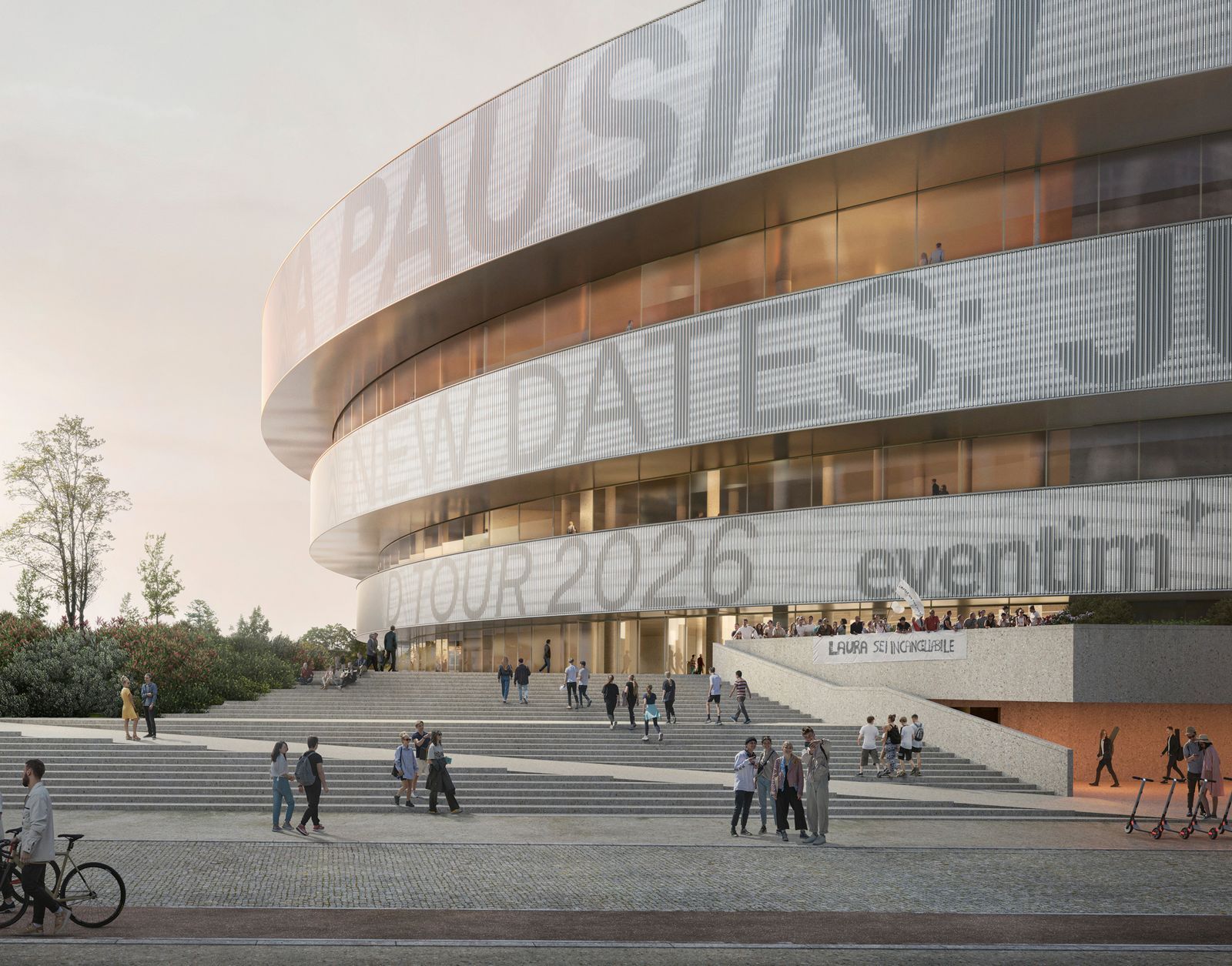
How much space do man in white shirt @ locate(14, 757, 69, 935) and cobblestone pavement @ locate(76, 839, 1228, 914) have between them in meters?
1.19

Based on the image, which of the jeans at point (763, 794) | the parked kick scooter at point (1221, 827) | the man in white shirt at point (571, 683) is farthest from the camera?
the man in white shirt at point (571, 683)

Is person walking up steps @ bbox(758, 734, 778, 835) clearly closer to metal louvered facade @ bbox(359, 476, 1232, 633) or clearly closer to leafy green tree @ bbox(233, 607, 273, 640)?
metal louvered facade @ bbox(359, 476, 1232, 633)

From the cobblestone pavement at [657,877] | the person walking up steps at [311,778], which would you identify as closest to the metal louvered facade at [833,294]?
the cobblestone pavement at [657,877]

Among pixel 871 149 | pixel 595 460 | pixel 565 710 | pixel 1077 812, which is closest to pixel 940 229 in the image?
pixel 871 149

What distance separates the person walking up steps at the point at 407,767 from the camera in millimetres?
20547

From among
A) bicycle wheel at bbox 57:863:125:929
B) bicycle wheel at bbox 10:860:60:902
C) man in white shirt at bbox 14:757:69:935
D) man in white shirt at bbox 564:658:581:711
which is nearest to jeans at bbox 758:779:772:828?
bicycle wheel at bbox 57:863:125:929

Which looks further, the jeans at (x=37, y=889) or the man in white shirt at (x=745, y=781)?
the man in white shirt at (x=745, y=781)

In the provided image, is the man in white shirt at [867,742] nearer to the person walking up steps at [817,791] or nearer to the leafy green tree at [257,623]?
the person walking up steps at [817,791]

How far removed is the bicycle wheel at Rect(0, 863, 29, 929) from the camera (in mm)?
11320

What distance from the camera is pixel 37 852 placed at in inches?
440

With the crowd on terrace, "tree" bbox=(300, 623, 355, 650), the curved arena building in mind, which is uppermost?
the curved arena building

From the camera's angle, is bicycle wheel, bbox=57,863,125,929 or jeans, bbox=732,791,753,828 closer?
bicycle wheel, bbox=57,863,125,929

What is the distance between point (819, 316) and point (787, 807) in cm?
2143

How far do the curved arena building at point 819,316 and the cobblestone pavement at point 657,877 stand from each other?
1814 cm
